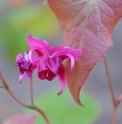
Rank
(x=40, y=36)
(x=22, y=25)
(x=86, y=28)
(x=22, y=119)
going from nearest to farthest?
(x=86, y=28)
(x=22, y=119)
(x=22, y=25)
(x=40, y=36)

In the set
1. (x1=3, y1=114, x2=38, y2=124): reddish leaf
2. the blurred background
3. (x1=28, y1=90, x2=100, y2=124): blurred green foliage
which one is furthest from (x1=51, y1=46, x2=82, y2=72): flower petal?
(x1=28, y1=90, x2=100, y2=124): blurred green foliage

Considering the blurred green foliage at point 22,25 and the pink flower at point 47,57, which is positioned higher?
the pink flower at point 47,57

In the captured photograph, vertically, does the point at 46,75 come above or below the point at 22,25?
above

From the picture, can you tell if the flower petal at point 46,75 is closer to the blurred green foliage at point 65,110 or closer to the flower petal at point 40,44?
the flower petal at point 40,44

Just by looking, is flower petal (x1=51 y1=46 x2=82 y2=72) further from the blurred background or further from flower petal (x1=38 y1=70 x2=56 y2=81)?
the blurred background

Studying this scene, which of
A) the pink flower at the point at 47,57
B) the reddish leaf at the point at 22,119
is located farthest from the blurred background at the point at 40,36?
the pink flower at the point at 47,57

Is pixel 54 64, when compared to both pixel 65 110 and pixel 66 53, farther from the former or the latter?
pixel 65 110

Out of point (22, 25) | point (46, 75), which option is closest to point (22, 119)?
point (46, 75)
